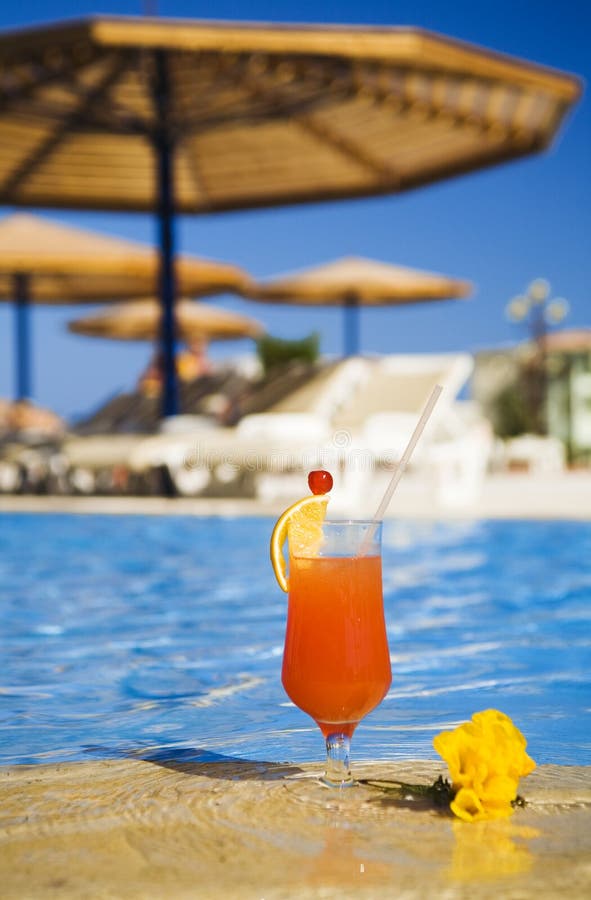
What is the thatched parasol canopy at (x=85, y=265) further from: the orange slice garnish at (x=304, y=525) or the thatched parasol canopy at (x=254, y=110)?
the orange slice garnish at (x=304, y=525)

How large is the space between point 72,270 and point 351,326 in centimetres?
652

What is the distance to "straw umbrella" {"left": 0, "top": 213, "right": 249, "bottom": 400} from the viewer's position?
13.0m

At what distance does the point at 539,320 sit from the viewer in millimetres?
20031

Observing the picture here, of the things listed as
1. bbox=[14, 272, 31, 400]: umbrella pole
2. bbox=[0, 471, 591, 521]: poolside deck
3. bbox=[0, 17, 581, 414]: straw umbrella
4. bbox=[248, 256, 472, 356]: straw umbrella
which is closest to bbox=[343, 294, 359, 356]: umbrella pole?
bbox=[248, 256, 472, 356]: straw umbrella

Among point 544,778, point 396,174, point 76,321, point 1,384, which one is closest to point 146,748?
point 544,778

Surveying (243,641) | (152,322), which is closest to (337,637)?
(243,641)

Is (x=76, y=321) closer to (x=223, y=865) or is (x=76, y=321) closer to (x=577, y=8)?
(x=223, y=865)

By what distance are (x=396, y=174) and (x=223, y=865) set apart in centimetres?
1120

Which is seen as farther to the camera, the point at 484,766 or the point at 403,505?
the point at 403,505

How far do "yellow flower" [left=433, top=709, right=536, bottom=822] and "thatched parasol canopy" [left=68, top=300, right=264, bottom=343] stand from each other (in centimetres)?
1718

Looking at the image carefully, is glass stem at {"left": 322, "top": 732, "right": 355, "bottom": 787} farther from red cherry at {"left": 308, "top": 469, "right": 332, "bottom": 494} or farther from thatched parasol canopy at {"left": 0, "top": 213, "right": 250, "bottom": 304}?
thatched parasol canopy at {"left": 0, "top": 213, "right": 250, "bottom": 304}

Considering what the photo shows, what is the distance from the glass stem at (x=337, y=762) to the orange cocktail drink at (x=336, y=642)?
0.02 meters

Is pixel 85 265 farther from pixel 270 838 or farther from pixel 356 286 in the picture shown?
pixel 270 838

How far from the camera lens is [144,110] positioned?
11.2 m
